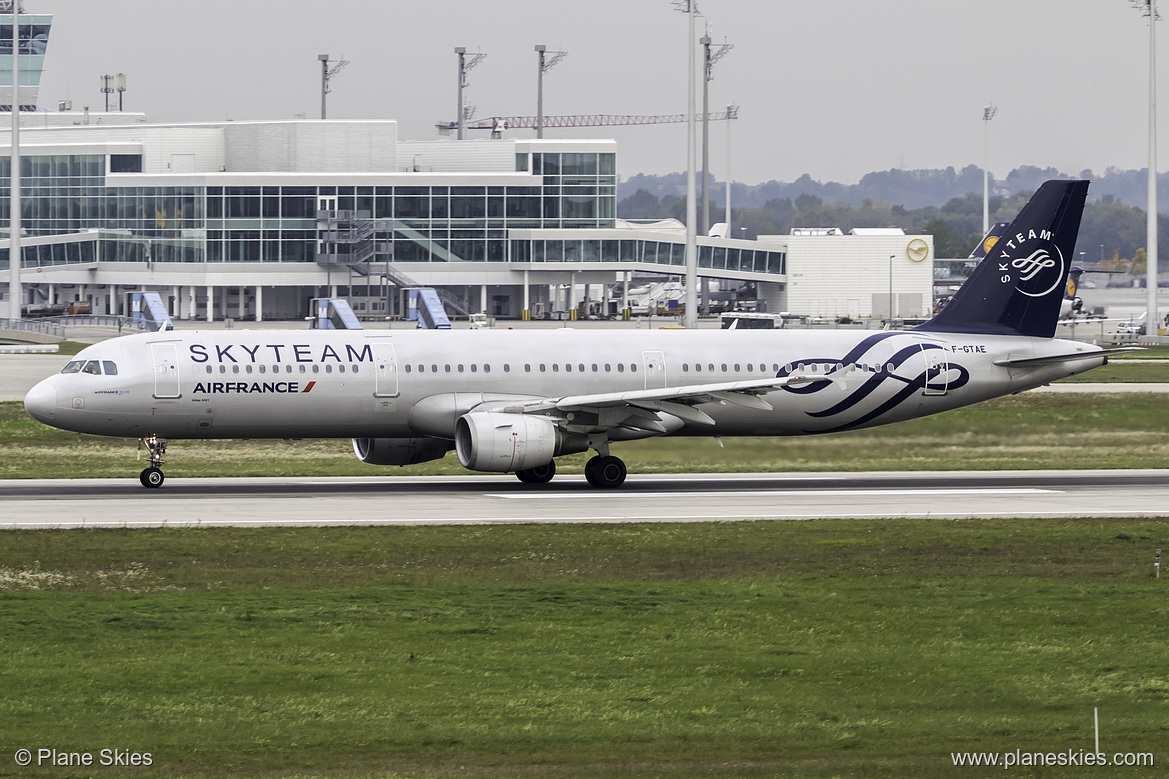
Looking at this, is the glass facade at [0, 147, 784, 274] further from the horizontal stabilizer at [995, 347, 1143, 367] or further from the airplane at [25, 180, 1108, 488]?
the horizontal stabilizer at [995, 347, 1143, 367]

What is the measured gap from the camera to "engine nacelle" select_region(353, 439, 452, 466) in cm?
3975

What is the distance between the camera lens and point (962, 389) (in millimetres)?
41844

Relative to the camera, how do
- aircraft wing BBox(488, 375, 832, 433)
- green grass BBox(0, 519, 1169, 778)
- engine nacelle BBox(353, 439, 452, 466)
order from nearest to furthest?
green grass BBox(0, 519, 1169, 778), aircraft wing BBox(488, 375, 832, 433), engine nacelle BBox(353, 439, 452, 466)

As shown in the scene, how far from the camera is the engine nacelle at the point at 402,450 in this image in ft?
130

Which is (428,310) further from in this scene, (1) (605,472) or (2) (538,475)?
(1) (605,472)

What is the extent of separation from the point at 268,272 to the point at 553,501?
11396 centimetres

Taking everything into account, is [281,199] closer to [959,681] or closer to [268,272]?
[268,272]

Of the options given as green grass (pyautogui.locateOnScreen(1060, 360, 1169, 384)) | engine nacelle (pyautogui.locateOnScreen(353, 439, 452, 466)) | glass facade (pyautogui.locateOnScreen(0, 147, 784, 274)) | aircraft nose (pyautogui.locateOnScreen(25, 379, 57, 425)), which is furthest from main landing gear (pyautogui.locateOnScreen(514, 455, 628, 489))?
glass facade (pyautogui.locateOnScreen(0, 147, 784, 274))

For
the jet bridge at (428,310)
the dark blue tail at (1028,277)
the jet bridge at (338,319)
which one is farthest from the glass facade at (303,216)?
the dark blue tail at (1028,277)

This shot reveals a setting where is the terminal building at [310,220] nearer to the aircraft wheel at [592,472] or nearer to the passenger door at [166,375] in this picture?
the aircraft wheel at [592,472]

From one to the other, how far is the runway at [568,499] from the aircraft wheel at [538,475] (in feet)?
0.70

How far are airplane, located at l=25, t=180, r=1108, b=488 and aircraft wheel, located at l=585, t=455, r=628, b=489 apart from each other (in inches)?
1.9

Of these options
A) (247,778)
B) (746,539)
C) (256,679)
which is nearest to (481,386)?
(746,539)

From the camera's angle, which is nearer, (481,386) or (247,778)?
(247,778)
